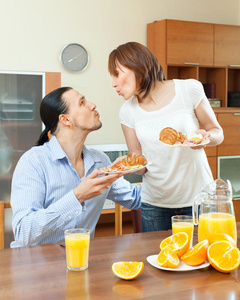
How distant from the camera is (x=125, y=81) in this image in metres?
2.13

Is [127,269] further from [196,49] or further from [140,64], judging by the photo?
[196,49]

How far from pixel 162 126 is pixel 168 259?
2.78ft

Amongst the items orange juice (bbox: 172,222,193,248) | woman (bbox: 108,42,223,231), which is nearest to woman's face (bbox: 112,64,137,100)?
woman (bbox: 108,42,223,231)

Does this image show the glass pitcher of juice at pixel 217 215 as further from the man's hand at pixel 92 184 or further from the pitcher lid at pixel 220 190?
the man's hand at pixel 92 184

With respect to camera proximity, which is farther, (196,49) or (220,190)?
(196,49)

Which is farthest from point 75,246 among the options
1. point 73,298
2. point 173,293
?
point 173,293

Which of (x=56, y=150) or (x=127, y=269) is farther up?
(x=56, y=150)

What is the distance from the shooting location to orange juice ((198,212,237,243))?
1.46 metres

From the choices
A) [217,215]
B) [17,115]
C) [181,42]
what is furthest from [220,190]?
[181,42]

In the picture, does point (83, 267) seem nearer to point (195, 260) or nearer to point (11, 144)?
point (195, 260)

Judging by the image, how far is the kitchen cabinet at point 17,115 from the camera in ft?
12.3

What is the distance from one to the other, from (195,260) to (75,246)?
0.36 meters

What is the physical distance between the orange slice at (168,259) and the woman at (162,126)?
2.29ft

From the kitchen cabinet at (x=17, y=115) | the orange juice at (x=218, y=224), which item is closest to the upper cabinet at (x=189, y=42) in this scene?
the kitchen cabinet at (x=17, y=115)
